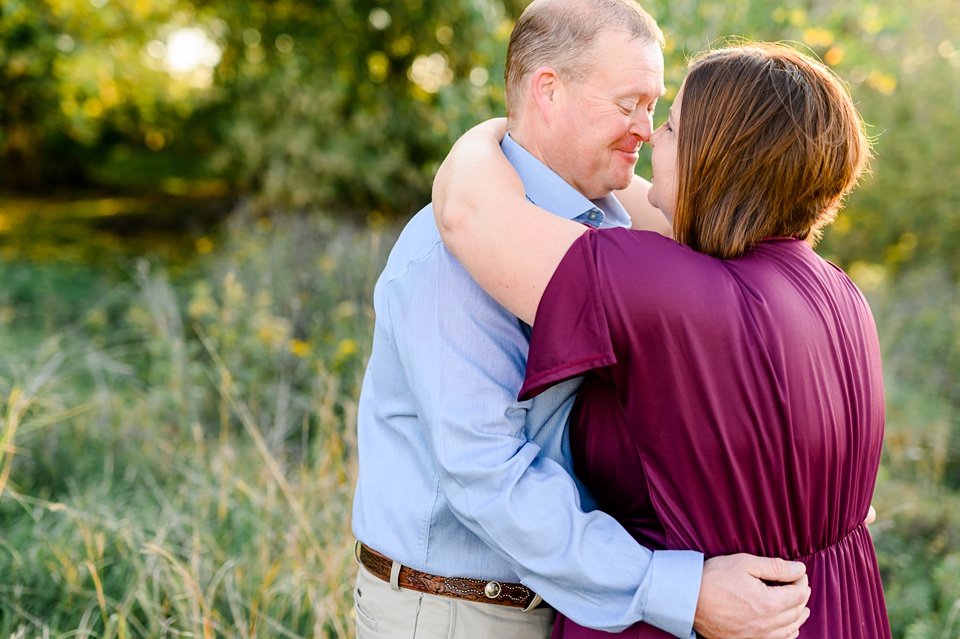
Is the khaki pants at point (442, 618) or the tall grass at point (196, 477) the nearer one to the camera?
the khaki pants at point (442, 618)

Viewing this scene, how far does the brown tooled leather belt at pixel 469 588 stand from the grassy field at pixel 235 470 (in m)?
1.19

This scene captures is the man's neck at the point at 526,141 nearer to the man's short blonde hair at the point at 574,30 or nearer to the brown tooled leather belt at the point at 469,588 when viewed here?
the man's short blonde hair at the point at 574,30

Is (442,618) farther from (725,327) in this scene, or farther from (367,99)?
(367,99)

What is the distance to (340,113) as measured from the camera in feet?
35.3

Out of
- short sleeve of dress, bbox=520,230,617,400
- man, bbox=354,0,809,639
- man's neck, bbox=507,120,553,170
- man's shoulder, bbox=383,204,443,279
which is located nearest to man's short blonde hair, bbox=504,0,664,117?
man, bbox=354,0,809,639

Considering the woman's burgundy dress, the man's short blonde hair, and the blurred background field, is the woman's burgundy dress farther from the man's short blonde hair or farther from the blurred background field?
the blurred background field

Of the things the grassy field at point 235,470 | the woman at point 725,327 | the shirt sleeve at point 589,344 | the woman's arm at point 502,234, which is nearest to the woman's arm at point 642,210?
the woman at point 725,327

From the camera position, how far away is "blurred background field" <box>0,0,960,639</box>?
133 inches

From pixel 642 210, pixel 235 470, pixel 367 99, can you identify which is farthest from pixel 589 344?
pixel 367 99

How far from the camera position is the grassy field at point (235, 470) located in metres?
3.17

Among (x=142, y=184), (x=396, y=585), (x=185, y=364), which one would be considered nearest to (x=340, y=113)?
(x=185, y=364)

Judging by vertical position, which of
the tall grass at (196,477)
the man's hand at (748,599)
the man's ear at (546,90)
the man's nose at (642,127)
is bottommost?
the tall grass at (196,477)

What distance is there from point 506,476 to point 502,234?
18.1 inches

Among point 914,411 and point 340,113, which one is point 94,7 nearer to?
point 340,113
